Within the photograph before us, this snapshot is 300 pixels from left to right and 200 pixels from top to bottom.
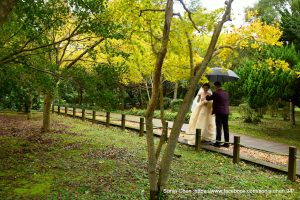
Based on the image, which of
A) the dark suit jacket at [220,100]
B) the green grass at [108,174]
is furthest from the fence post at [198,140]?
the dark suit jacket at [220,100]

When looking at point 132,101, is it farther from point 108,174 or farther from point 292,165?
point 292,165

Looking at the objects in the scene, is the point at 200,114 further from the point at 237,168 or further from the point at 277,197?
the point at 277,197

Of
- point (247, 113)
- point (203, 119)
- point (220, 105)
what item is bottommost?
point (247, 113)

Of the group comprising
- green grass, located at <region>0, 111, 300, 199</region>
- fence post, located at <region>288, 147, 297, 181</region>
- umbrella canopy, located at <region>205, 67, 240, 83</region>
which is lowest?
green grass, located at <region>0, 111, 300, 199</region>

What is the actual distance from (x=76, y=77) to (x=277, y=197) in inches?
205

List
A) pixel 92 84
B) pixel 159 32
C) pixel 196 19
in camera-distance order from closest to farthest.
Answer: pixel 196 19 → pixel 159 32 → pixel 92 84

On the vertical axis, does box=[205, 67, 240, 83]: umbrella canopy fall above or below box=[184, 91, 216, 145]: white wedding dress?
above

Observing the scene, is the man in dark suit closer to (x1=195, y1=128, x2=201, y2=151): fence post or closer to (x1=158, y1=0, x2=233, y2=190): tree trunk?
(x1=195, y1=128, x2=201, y2=151): fence post

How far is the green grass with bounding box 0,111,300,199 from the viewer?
349 centimetres

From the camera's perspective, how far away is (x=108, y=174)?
427 cm

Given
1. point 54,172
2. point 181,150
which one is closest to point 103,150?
point 54,172

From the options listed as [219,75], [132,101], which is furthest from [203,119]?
[132,101]

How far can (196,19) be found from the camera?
340 centimetres

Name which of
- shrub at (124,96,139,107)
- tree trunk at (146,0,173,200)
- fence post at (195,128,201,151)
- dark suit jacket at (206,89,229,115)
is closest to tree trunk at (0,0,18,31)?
tree trunk at (146,0,173,200)
